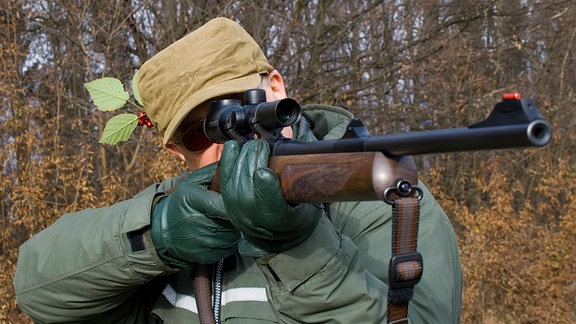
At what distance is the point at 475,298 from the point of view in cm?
905

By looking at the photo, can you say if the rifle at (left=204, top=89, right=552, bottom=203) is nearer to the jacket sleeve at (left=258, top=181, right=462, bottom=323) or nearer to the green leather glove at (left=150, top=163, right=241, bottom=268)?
the green leather glove at (left=150, top=163, right=241, bottom=268)

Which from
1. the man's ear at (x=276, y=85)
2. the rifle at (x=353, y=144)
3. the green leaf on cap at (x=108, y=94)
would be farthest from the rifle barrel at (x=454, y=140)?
the green leaf on cap at (x=108, y=94)

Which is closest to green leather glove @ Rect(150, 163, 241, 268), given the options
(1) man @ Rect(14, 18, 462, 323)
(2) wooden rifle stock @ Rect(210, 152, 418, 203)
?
(1) man @ Rect(14, 18, 462, 323)

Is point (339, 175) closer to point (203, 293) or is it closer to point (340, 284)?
point (340, 284)

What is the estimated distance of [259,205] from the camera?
5.84 feet

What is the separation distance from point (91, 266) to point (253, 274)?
1.68 feet

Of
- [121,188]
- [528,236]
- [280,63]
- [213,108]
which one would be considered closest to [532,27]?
[528,236]

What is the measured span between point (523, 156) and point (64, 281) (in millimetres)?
10885

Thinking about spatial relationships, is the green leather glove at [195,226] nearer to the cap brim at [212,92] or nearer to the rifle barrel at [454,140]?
the cap brim at [212,92]

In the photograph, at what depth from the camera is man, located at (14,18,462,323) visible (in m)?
1.87

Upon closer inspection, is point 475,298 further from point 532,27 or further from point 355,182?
point 355,182

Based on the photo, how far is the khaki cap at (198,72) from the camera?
2.42m

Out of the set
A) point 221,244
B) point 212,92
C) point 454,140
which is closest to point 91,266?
point 221,244

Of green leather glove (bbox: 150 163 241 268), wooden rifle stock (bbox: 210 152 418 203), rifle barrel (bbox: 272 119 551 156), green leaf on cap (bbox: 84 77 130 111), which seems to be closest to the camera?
rifle barrel (bbox: 272 119 551 156)
